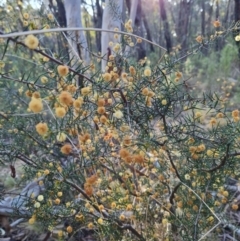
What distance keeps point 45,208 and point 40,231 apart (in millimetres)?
749

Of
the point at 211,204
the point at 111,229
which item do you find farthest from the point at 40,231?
the point at 211,204

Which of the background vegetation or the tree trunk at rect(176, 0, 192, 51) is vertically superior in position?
the tree trunk at rect(176, 0, 192, 51)

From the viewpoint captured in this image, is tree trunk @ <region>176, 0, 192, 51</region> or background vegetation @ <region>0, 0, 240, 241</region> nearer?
background vegetation @ <region>0, 0, 240, 241</region>

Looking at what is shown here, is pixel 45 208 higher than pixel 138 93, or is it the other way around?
pixel 138 93

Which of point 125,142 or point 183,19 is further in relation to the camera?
point 183,19

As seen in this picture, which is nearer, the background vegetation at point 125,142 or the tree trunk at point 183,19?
the background vegetation at point 125,142

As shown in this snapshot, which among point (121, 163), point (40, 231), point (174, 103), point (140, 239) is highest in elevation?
point (174, 103)

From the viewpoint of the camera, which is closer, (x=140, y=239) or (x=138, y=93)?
(x=138, y=93)

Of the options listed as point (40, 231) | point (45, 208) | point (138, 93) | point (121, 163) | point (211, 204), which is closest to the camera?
point (138, 93)

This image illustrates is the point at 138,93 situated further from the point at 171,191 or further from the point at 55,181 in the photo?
the point at 171,191

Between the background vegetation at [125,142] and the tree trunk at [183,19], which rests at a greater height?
the tree trunk at [183,19]

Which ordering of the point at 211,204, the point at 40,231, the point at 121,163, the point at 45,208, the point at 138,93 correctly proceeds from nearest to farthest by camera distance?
the point at 138,93 → the point at 45,208 → the point at 211,204 → the point at 121,163 → the point at 40,231

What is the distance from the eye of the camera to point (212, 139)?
3.84 ft

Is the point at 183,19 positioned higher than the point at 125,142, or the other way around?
the point at 183,19
